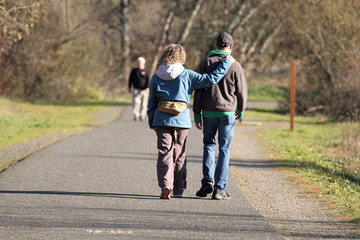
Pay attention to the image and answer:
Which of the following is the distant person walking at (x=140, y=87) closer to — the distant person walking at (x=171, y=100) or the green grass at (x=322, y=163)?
the green grass at (x=322, y=163)

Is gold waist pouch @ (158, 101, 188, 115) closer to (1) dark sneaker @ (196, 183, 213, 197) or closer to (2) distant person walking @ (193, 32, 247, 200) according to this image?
(2) distant person walking @ (193, 32, 247, 200)

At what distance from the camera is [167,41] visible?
4022 centimetres

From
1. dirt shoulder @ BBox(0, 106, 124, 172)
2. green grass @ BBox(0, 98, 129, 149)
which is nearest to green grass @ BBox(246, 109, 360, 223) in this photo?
dirt shoulder @ BBox(0, 106, 124, 172)

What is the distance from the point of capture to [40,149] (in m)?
12.0

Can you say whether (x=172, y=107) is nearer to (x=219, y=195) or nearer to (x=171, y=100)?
(x=171, y=100)

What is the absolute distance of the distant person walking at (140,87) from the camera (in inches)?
756

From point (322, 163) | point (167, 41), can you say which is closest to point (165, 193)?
point (322, 163)

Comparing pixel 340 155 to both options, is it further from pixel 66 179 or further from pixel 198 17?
pixel 198 17

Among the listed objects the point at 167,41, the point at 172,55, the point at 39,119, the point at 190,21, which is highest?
the point at 190,21

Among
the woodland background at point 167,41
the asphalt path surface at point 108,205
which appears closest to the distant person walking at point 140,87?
the woodland background at point 167,41

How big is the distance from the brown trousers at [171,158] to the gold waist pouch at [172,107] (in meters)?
0.24

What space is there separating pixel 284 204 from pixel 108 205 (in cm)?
204

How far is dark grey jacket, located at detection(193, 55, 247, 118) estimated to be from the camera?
7.40 meters

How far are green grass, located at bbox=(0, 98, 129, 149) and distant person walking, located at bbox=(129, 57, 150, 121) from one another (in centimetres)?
172
